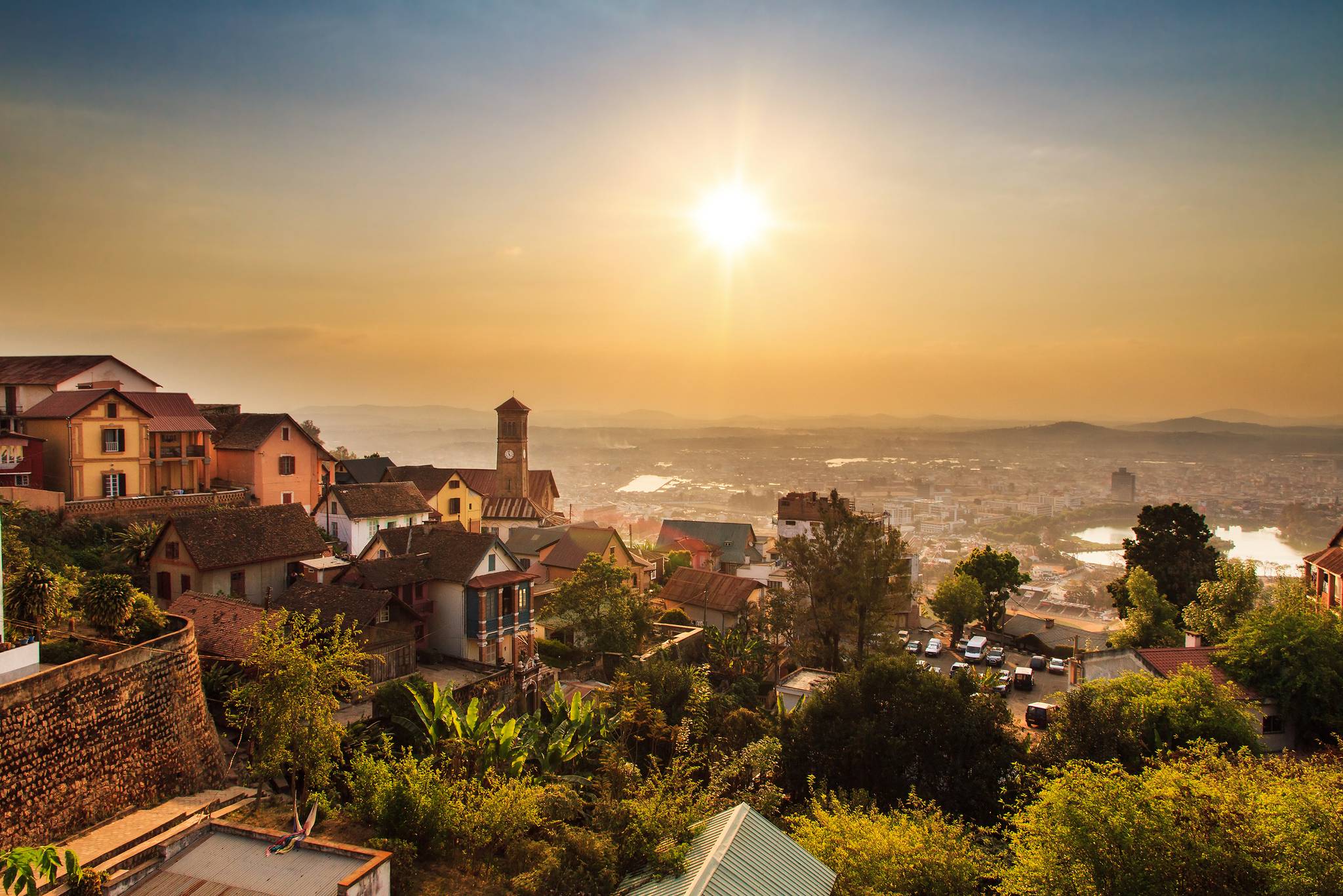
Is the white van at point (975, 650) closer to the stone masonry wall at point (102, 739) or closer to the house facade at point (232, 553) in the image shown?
the house facade at point (232, 553)

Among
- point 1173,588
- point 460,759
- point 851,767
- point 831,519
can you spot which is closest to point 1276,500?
point 1173,588

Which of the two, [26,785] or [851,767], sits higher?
[26,785]

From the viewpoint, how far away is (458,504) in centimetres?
5316

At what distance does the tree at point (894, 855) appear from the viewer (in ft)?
47.7

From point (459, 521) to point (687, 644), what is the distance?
69.9 feet

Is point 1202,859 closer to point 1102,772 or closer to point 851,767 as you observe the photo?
point 1102,772

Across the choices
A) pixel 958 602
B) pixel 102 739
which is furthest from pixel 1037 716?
pixel 102 739

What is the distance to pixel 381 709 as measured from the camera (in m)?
23.9

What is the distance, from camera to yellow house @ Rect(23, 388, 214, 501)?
33938mm

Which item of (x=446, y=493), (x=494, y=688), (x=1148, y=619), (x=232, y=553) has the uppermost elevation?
(x=446, y=493)

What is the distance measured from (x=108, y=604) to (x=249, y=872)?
937 centimetres

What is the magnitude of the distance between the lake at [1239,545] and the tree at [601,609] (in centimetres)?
8989

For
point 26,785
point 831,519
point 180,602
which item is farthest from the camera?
point 831,519

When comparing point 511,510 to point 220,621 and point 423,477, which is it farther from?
point 220,621
